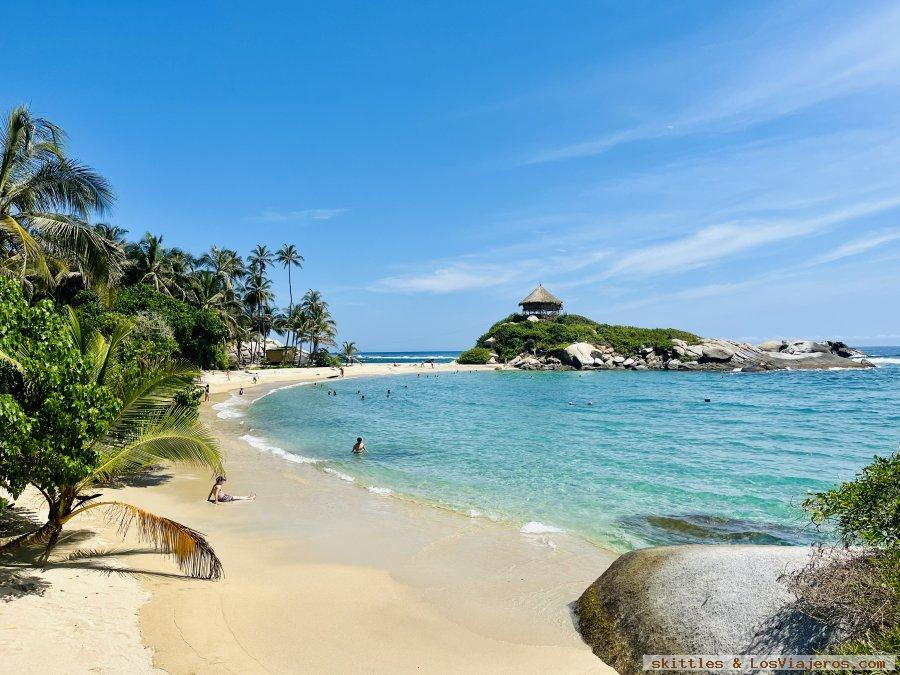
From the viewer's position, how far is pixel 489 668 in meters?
5.78

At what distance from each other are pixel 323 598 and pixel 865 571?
6798 millimetres

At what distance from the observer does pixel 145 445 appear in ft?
24.3

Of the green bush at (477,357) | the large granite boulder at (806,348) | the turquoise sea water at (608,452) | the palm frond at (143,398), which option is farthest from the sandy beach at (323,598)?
the large granite boulder at (806,348)

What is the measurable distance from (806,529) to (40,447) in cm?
1479

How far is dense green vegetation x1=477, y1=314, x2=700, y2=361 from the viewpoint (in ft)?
273

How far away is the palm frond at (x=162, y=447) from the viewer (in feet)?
23.9

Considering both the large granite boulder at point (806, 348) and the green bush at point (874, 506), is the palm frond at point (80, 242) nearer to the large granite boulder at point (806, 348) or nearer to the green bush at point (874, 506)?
the green bush at point (874, 506)

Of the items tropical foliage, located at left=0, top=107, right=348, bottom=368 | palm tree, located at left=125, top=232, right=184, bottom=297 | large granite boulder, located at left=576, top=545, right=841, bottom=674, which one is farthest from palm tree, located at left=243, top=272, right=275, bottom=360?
large granite boulder, located at left=576, top=545, right=841, bottom=674

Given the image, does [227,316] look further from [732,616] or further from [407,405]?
[732,616]

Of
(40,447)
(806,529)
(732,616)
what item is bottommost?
(806,529)

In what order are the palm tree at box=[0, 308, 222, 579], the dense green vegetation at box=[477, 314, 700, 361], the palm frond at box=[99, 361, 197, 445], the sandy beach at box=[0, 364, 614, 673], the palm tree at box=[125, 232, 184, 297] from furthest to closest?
1. the dense green vegetation at box=[477, 314, 700, 361]
2. the palm tree at box=[125, 232, 184, 297]
3. the palm frond at box=[99, 361, 197, 445]
4. the palm tree at box=[0, 308, 222, 579]
5. the sandy beach at box=[0, 364, 614, 673]

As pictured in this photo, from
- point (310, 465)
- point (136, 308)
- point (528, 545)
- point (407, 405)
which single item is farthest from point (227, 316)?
point (528, 545)

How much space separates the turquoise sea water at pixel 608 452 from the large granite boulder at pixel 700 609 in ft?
13.6

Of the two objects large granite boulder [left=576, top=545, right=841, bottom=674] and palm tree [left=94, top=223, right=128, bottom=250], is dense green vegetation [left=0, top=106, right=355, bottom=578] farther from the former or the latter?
palm tree [left=94, top=223, right=128, bottom=250]
